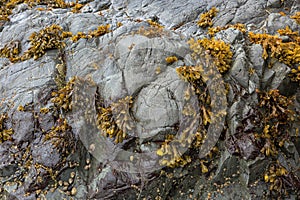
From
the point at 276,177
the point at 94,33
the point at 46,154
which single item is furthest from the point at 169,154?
the point at 94,33

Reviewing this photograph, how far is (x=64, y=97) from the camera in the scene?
4.48 m

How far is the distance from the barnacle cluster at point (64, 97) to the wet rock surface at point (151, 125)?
0.02m

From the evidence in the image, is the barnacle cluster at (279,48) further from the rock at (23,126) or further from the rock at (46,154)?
the rock at (23,126)

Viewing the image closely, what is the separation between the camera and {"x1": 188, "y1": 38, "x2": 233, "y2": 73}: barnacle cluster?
14.3 ft

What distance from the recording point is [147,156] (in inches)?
157

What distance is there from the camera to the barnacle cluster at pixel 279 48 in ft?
14.4

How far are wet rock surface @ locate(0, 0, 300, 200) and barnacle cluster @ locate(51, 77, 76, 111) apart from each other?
0.02 meters

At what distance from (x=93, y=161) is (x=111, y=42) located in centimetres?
221

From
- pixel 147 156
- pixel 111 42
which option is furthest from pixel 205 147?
pixel 111 42

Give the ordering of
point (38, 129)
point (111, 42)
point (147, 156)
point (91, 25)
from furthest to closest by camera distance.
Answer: point (91, 25)
point (111, 42)
point (38, 129)
point (147, 156)

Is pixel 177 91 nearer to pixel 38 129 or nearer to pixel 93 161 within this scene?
pixel 93 161

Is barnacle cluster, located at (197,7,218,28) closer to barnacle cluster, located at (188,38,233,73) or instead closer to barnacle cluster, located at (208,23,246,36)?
barnacle cluster, located at (208,23,246,36)

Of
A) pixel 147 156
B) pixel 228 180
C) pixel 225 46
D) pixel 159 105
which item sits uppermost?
pixel 225 46

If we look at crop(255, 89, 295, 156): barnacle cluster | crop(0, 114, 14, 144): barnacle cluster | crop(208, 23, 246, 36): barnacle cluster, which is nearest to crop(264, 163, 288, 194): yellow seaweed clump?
crop(255, 89, 295, 156): barnacle cluster
